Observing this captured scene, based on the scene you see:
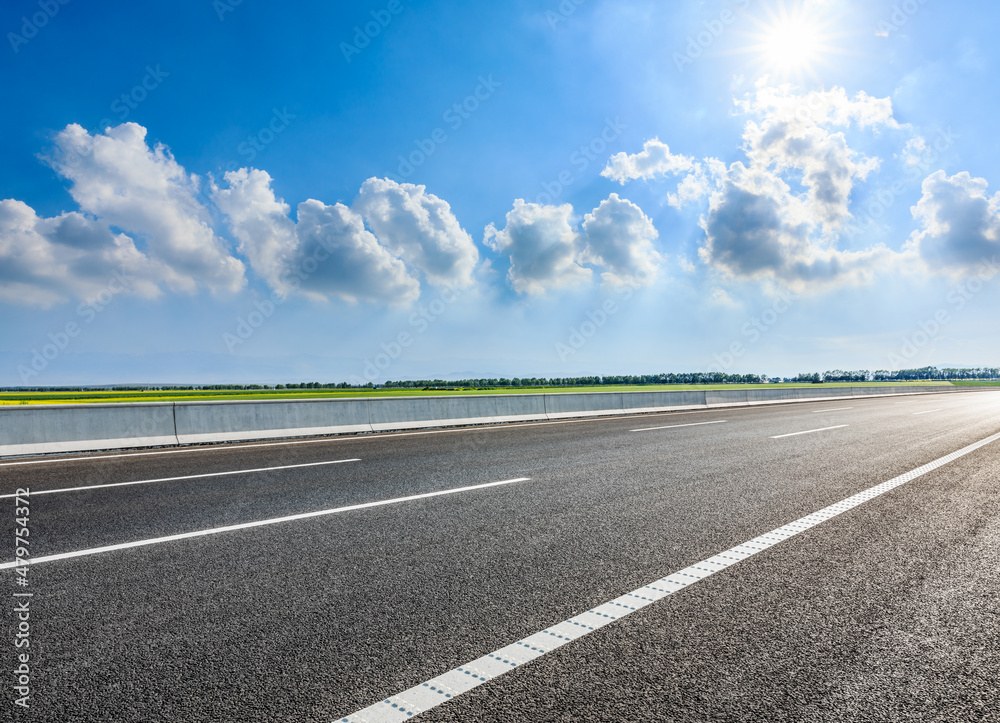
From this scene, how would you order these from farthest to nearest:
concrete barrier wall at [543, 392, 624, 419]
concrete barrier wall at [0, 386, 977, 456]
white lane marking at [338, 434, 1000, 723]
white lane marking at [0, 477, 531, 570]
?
concrete barrier wall at [543, 392, 624, 419] < concrete barrier wall at [0, 386, 977, 456] < white lane marking at [0, 477, 531, 570] < white lane marking at [338, 434, 1000, 723]

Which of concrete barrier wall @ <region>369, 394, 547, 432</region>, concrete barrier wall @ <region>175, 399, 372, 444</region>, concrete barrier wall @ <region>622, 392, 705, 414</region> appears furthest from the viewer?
concrete barrier wall @ <region>622, 392, 705, 414</region>

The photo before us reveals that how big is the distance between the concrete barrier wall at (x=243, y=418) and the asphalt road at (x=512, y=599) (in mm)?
3860

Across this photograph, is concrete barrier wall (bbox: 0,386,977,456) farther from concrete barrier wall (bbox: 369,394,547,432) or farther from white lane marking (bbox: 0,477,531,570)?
white lane marking (bbox: 0,477,531,570)

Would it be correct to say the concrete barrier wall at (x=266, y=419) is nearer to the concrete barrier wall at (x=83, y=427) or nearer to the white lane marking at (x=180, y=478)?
the concrete barrier wall at (x=83, y=427)

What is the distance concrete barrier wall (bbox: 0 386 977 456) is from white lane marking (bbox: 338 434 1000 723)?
10948 millimetres

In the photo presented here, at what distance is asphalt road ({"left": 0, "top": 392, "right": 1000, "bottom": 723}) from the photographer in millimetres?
2312

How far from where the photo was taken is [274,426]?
1293cm

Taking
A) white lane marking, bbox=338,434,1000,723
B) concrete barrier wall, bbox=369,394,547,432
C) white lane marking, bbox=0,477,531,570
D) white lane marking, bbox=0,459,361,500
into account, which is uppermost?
concrete barrier wall, bbox=369,394,547,432

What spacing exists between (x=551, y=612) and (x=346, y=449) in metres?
8.13

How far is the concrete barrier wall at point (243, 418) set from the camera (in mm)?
10258

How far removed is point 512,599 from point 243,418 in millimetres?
11056

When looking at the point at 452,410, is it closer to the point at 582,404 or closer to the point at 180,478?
the point at 582,404

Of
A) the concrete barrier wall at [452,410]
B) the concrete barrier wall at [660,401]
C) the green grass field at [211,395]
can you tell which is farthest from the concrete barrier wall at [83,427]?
the concrete barrier wall at [660,401]

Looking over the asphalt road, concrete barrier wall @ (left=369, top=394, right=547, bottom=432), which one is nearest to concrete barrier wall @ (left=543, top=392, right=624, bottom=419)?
concrete barrier wall @ (left=369, top=394, right=547, bottom=432)
